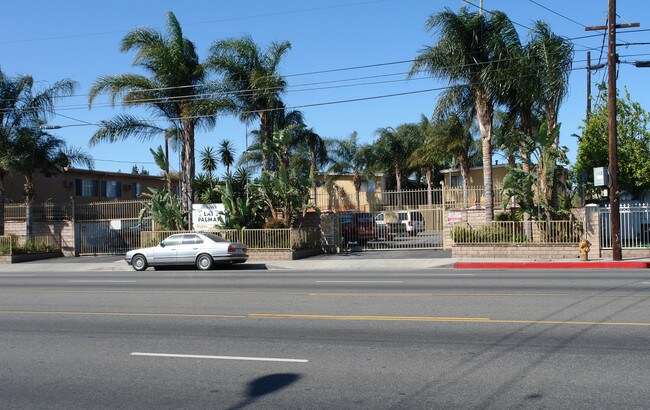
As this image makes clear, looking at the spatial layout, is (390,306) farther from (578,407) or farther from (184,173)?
(184,173)

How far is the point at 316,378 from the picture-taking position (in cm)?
682

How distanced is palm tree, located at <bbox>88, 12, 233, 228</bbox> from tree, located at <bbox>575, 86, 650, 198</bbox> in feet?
52.9

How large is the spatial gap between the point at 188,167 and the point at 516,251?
15281mm

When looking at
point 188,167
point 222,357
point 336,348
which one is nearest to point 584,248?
point 336,348

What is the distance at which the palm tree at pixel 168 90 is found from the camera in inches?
1125

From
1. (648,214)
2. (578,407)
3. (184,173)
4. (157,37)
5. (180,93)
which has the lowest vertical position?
(578,407)

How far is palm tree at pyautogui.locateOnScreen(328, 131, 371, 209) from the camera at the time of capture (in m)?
52.7

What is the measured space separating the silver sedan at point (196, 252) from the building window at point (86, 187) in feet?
70.8

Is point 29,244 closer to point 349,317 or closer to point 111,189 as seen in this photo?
point 111,189

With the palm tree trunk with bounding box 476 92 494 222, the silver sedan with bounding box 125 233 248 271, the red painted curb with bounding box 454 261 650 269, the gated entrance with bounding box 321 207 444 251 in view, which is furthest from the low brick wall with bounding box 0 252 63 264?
the palm tree trunk with bounding box 476 92 494 222

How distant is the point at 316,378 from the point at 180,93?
24.5m

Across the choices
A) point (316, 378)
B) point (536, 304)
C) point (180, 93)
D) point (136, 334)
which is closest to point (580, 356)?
point (316, 378)

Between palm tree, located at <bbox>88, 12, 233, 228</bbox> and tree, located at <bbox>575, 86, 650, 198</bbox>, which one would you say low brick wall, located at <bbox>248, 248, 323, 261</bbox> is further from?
tree, located at <bbox>575, 86, 650, 198</bbox>

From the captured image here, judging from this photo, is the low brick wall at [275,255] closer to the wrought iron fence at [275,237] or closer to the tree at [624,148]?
the wrought iron fence at [275,237]
